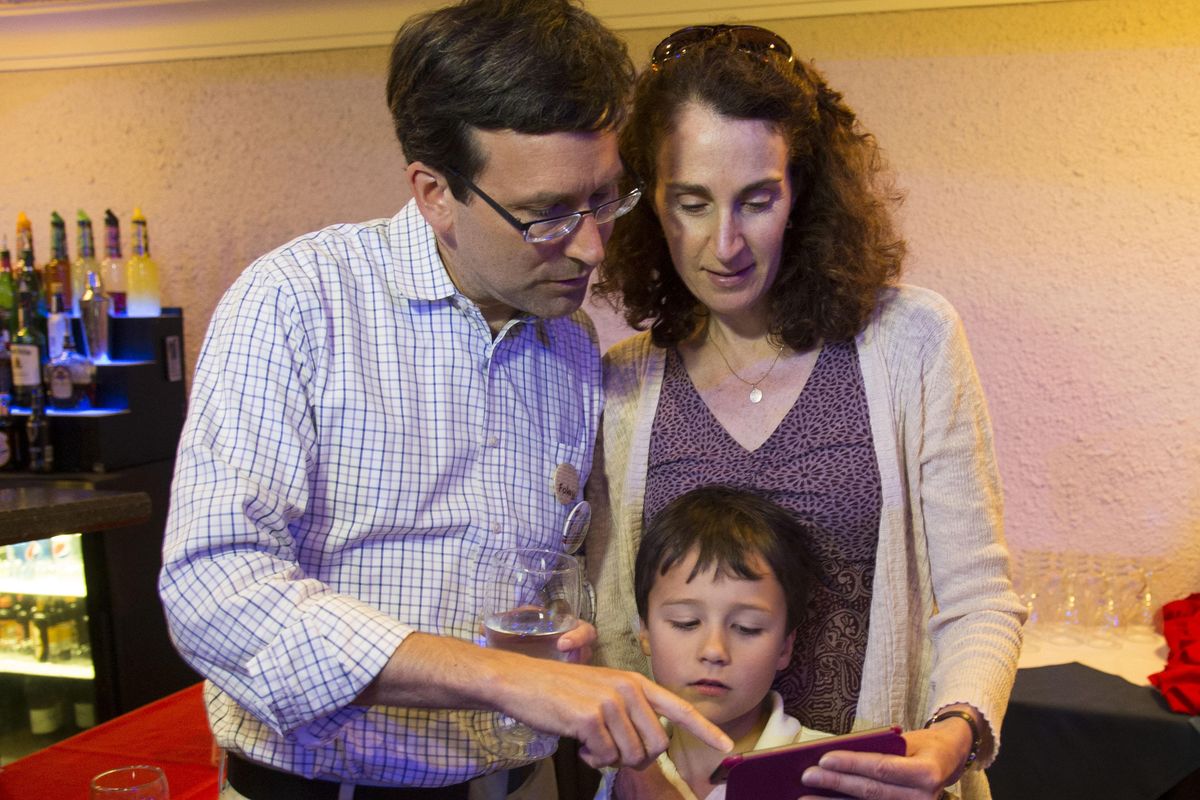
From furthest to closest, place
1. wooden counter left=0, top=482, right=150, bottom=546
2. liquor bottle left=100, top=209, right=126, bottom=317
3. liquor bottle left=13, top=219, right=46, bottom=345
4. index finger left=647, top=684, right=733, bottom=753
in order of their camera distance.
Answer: liquor bottle left=100, top=209, right=126, bottom=317 < liquor bottle left=13, top=219, right=46, bottom=345 < wooden counter left=0, top=482, right=150, bottom=546 < index finger left=647, top=684, right=733, bottom=753

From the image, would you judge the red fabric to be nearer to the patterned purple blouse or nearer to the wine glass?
the patterned purple blouse

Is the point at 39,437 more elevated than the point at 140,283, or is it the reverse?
the point at 140,283

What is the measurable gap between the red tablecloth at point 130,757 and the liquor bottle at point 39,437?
77.8 inches

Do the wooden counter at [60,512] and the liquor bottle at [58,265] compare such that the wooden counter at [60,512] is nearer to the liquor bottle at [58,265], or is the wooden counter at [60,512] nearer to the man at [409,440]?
the man at [409,440]

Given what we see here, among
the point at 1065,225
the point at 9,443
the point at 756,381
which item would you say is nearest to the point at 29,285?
the point at 9,443

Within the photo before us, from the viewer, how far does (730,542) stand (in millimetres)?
1565

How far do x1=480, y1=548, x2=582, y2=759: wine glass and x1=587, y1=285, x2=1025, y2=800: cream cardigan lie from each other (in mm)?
469

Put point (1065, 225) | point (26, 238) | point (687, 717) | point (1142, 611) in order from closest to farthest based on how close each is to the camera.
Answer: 1. point (687, 717)
2. point (1142, 611)
3. point (1065, 225)
4. point (26, 238)

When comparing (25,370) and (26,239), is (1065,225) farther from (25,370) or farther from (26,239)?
(26,239)

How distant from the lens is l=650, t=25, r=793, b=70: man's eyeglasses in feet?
5.49

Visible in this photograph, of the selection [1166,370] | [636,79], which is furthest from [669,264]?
[1166,370]

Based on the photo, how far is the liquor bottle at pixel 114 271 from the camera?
4375mm

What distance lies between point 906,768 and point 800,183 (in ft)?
3.21

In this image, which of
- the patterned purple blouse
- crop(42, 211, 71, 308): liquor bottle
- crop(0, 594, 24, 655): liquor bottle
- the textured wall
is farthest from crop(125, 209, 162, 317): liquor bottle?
the patterned purple blouse
